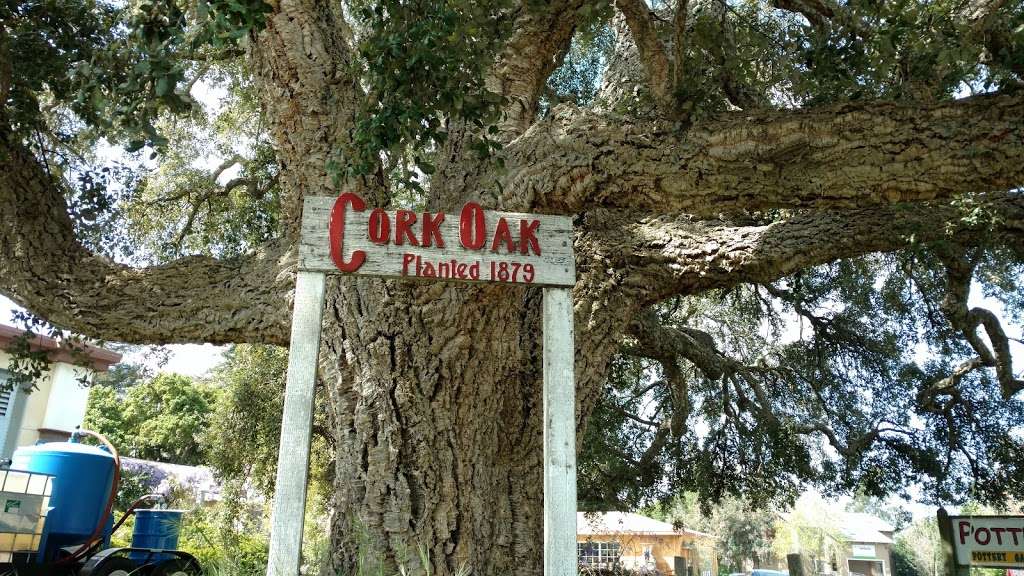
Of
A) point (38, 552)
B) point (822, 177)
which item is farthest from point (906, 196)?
point (38, 552)

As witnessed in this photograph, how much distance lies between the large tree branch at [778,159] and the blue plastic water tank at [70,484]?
4.43m

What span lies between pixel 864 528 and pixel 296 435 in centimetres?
4966

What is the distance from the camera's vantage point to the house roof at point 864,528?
41.8 meters

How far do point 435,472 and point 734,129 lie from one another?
2.58 metres

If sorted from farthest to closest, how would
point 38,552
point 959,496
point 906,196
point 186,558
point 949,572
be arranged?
point 959,496 → point 949,572 → point 186,558 → point 38,552 → point 906,196

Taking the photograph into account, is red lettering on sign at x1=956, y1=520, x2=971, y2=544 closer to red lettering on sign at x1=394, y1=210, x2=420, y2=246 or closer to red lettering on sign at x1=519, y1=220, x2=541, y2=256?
red lettering on sign at x1=519, y1=220, x2=541, y2=256

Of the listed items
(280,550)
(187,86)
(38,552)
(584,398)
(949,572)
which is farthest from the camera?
(187,86)

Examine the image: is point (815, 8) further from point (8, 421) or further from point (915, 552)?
point (915, 552)

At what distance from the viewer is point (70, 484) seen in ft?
20.5

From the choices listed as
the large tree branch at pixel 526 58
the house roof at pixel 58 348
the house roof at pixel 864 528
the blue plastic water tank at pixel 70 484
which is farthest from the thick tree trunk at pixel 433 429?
the house roof at pixel 864 528

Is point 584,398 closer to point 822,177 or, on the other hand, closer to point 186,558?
point 822,177

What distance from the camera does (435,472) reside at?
411cm

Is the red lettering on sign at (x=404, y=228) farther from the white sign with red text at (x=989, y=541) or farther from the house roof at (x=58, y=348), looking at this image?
the house roof at (x=58, y=348)

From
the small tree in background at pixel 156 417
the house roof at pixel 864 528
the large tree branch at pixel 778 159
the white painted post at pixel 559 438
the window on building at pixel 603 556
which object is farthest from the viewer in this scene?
the house roof at pixel 864 528
